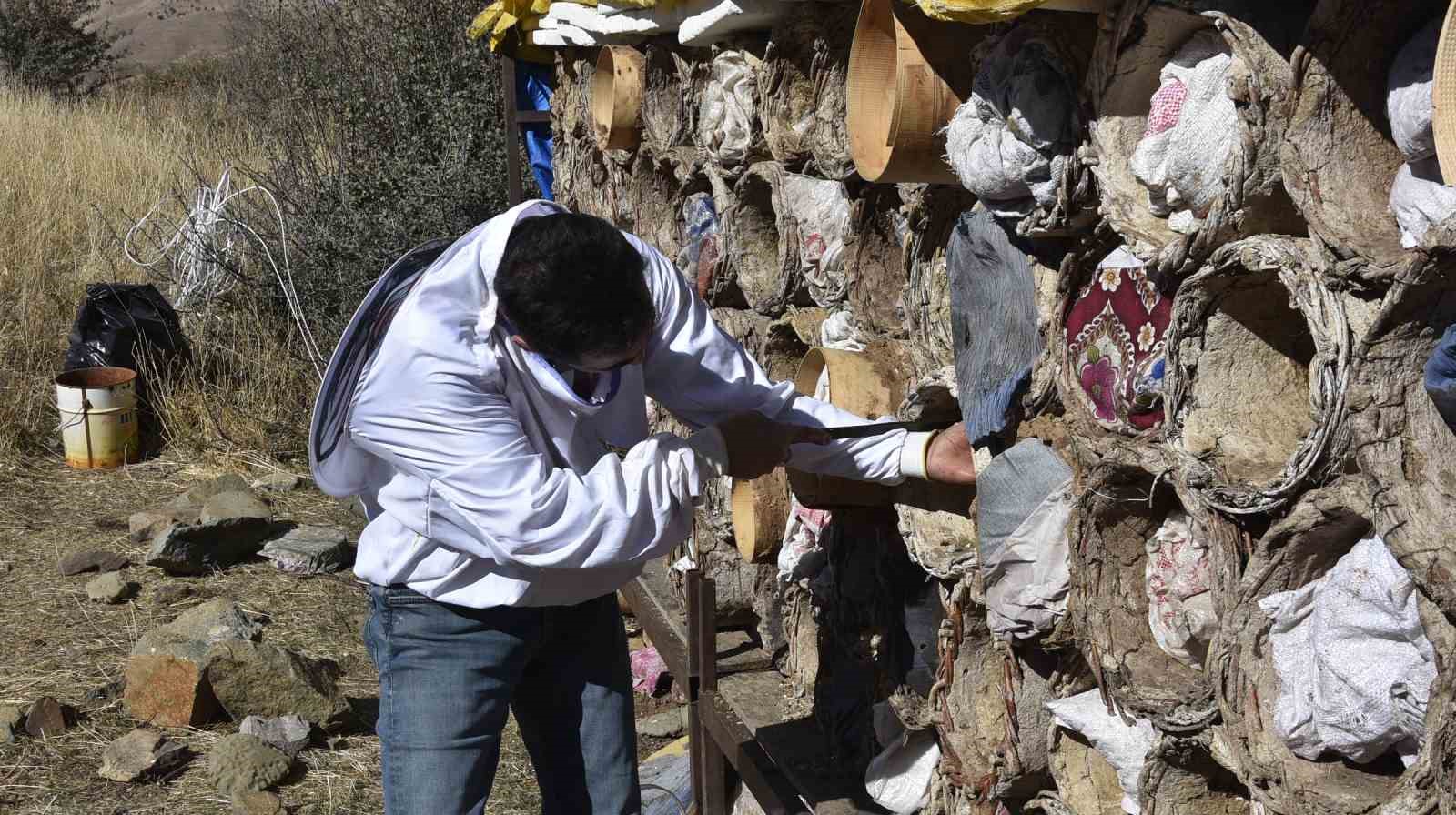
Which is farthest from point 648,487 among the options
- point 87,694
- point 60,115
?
point 60,115

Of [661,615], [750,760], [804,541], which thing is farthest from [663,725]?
[804,541]

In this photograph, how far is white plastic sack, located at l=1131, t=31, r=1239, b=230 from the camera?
4.75 ft

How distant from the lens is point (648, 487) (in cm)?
195

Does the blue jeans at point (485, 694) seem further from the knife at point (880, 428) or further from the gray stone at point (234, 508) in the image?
the gray stone at point (234, 508)

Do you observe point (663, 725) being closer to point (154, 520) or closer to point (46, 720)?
point (46, 720)

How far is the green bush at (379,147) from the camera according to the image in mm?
6824

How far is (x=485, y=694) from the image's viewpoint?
2135 mm

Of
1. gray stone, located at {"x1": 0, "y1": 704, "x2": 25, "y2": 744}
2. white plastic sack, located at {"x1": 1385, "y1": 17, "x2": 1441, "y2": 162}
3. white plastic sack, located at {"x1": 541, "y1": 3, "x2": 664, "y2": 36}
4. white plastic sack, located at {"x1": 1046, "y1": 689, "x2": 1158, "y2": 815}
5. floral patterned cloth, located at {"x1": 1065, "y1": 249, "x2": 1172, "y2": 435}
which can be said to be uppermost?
white plastic sack, located at {"x1": 1385, "y1": 17, "x2": 1441, "y2": 162}

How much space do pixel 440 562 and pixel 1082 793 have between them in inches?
40.5

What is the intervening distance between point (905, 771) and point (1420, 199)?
171 cm

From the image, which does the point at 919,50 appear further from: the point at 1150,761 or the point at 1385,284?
the point at 1150,761

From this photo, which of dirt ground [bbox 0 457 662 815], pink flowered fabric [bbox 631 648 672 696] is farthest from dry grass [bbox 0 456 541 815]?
pink flowered fabric [bbox 631 648 672 696]

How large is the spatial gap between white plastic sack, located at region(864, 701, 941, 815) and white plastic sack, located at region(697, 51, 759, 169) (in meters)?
1.37

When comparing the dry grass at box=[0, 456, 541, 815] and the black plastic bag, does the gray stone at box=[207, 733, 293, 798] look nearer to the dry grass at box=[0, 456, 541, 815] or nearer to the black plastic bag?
the dry grass at box=[0, 456, 541, 815]
